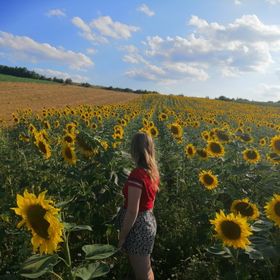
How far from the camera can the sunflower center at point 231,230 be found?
330 centimetres

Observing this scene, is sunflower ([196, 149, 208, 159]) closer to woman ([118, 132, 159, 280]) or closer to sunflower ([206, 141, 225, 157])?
sunflower ([206, 141, 225, 157])

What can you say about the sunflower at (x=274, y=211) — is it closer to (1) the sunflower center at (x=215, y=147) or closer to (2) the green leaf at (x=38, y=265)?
(2) the green leaf at (x=38, y=265)

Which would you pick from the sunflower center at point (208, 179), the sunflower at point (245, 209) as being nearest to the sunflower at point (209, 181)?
the sunflower center at point (208, 179)

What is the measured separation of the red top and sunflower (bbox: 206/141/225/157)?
346cm

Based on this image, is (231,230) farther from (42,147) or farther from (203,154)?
(203,154)

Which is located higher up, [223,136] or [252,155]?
[223,136]

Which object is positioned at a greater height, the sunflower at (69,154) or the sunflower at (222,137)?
the sunflower at (222,137)

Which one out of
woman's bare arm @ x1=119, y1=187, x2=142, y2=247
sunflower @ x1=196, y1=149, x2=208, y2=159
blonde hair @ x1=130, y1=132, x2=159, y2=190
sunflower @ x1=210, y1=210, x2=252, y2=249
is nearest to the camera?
sunflower @ x1=210, y1=210, x2=252, y2=249

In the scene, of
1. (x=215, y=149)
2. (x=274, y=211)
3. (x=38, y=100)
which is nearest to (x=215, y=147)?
(x=215, y=149)

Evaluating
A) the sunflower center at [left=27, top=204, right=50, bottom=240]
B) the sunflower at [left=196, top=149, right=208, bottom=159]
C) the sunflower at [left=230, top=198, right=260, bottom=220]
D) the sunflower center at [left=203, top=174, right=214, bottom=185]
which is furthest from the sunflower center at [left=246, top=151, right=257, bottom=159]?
the sunflower center at [left=27, top=204, right=50, bottom=240]

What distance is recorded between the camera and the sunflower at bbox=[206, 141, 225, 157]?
704cm

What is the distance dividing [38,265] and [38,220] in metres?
0.30

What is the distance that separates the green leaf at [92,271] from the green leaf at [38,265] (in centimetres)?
19

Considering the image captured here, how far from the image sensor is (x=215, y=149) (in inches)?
279
